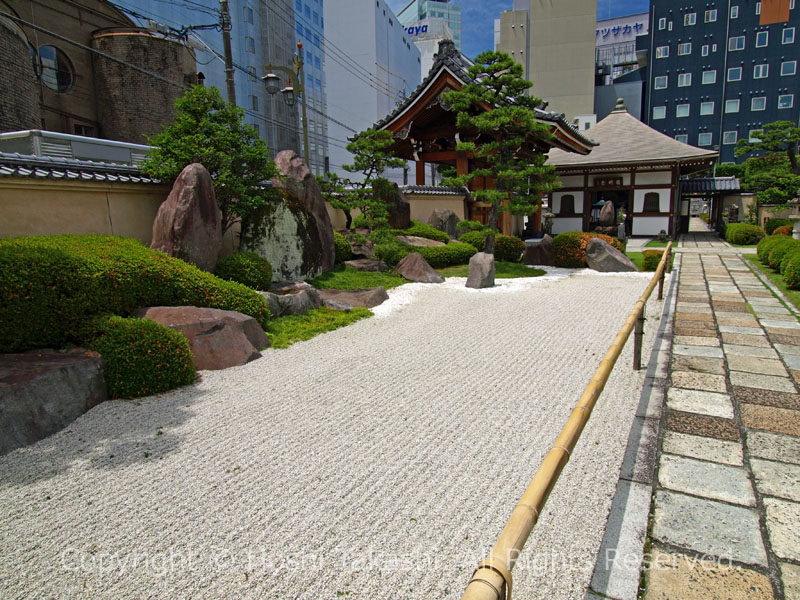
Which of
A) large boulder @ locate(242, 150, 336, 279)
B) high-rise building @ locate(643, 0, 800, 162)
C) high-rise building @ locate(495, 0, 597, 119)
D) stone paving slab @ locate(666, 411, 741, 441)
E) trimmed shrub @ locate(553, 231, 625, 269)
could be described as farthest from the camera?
high-rise building @ locate(495, 0, 597, 119)

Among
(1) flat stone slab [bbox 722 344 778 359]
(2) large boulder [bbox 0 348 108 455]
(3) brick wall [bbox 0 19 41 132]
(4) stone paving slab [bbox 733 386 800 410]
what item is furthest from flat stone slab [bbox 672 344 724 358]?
(3) brick wall [bbox 0 19 41 132]

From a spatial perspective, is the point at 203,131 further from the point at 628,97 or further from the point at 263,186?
the point at 628,97

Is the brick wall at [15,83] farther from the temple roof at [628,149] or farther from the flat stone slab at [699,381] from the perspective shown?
the flat stone slab at [699,381]

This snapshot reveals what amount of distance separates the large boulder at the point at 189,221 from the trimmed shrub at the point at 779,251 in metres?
12.3

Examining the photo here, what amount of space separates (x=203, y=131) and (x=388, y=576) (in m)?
8.42

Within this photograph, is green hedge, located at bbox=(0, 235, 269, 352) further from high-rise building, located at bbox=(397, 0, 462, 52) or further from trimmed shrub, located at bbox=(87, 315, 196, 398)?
high-rise building, located at bbox=(397, 0, 462, 52)

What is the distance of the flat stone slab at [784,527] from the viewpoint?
7.98ft

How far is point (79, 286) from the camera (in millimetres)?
4969

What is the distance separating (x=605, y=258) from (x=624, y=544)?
1171 cm

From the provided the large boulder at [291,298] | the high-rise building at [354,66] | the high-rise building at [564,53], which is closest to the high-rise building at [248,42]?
the high-rise building at [354,66]

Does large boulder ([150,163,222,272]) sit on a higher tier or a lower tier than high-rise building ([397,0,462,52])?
lower

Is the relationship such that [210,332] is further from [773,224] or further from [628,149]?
[773,224]

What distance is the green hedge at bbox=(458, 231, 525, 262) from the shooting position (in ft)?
49.0

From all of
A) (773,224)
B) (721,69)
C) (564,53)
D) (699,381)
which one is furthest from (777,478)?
(564,53)
